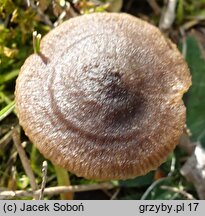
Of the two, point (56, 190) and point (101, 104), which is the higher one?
point (101, 104)

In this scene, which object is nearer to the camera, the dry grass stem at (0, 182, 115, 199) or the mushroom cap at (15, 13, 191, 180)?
the mushroom cap at (15, 13, 191, 180)

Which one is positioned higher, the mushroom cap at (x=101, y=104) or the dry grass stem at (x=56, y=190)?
the mushroom cap at (x=101, y=104)

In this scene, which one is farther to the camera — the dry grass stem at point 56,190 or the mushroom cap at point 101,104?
the dry grass stem at point 56,190

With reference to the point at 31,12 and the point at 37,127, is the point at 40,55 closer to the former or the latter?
the point at 37,127

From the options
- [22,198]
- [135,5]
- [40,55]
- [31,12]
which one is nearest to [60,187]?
[22,198]

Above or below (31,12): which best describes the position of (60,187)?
below

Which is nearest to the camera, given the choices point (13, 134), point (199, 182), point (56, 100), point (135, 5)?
point (56, 100)

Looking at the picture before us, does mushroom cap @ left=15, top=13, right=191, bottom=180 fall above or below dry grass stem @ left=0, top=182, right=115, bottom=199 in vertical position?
above

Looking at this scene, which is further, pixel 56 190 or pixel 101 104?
pixel 56 190
